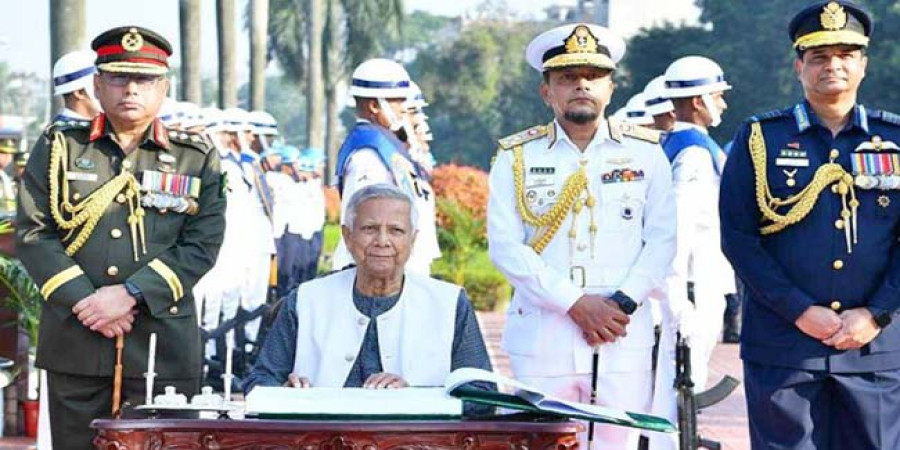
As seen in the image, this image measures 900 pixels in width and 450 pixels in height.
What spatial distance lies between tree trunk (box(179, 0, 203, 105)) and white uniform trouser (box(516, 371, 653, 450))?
15.0 meters

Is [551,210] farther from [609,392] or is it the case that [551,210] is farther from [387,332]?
[387,332]

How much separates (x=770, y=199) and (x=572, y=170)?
0.96 m

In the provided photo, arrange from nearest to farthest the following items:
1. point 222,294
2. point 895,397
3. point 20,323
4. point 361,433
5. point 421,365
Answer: point 361,433 → point 421,365 → point 895,397 → point 20,323 → point 222,294

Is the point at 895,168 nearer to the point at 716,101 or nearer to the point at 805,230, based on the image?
the point at 805,230

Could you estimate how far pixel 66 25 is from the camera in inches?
482

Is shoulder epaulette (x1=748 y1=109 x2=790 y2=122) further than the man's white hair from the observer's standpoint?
Yes

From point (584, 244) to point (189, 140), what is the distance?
159 centimetres

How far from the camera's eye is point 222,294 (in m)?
15.2

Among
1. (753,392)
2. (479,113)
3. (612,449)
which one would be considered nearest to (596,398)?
(612,449)

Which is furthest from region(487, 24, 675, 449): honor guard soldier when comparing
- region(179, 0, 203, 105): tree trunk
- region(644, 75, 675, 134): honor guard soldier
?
region(179, 0, 203, 105): tree trunk

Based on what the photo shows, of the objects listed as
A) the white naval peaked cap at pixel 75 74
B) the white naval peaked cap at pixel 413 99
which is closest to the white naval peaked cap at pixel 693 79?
the white naval peaked cap at pixel 413 99

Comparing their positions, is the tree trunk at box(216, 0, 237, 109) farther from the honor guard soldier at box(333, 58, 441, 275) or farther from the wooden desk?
the wooden desk

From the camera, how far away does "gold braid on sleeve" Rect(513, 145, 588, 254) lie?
720 cm

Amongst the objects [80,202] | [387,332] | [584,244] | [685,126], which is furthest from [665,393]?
[685,126]
